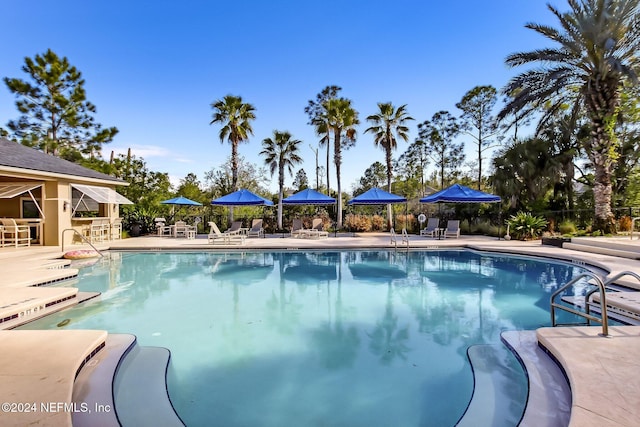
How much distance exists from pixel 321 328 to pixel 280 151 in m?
16.0

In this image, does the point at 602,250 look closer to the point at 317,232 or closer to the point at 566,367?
the point at 566,367

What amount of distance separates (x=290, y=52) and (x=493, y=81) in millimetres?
17984

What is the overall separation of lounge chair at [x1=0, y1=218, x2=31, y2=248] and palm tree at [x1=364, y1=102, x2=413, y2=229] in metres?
17.5

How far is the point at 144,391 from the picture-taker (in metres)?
3.12

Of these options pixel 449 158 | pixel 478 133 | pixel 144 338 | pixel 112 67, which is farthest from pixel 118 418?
pixel 449 158

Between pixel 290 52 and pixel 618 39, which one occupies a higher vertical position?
pixel 290 52

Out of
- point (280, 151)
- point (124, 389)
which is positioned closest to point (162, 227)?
point (280, 151)

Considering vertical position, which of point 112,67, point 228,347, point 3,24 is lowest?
point 228,347

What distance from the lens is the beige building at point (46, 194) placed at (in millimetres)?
12170

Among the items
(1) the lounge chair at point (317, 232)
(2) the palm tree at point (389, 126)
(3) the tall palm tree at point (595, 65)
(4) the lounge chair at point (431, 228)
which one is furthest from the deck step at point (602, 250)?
(1) the lounge chair at point (317, 232)

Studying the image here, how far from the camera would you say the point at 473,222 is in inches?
758

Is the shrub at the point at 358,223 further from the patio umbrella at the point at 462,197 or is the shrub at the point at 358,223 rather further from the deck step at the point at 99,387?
the deck step at the point at 99,387

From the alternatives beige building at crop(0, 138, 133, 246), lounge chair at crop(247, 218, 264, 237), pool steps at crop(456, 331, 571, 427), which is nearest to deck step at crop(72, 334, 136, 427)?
pool steps at crop(456, 331, 571, 427)

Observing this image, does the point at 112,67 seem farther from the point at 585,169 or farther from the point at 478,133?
the point at 585,169
